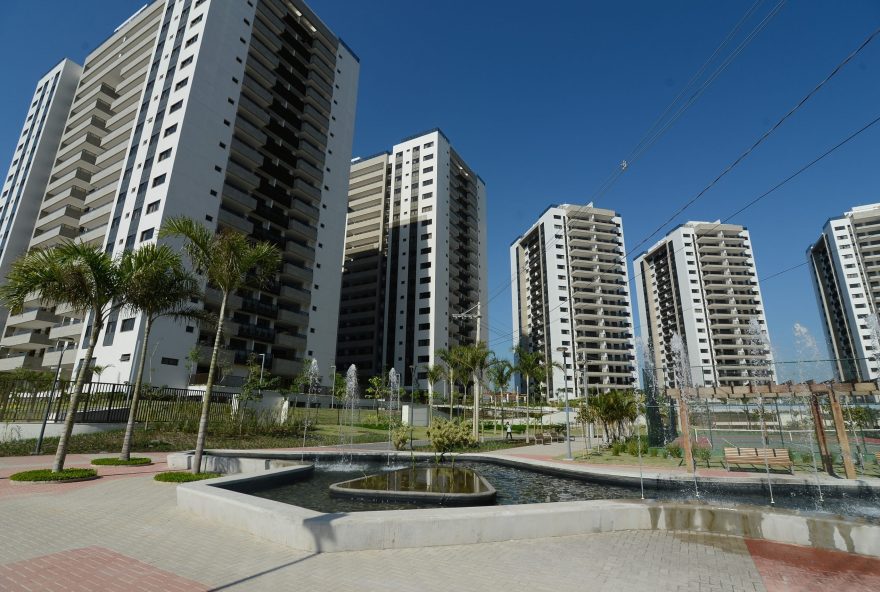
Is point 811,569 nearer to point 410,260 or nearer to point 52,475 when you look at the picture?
point 52,475

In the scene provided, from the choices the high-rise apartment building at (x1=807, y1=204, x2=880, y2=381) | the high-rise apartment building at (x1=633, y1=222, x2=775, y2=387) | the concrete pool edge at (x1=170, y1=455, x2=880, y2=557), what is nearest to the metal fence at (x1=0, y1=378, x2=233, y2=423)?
the concrete pool edge at (x1=170, y1=455, x2=880, y2=557)

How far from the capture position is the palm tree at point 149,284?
15.0m

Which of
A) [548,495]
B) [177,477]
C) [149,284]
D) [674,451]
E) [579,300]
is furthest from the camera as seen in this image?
[579,300]

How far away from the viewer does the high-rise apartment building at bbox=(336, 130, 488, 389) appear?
78625 millimetres

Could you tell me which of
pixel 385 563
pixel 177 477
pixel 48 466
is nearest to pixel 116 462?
pixel 48 466

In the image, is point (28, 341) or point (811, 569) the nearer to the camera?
point (811, 569)

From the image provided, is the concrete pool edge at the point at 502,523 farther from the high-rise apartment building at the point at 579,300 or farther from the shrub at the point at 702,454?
the high-rise apartment building at the point at 579,300

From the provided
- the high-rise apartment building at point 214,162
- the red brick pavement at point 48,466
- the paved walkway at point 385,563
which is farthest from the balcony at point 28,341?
the paved walkway at point 385,563

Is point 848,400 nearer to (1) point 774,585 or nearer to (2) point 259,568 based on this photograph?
(1) point 774,585

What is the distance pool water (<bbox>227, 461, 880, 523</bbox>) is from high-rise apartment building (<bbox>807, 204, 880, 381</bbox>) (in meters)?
101

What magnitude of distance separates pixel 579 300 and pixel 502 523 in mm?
100287

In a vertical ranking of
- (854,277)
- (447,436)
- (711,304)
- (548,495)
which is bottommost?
(548,495)

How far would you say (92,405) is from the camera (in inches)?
969

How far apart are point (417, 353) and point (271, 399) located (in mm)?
44310
